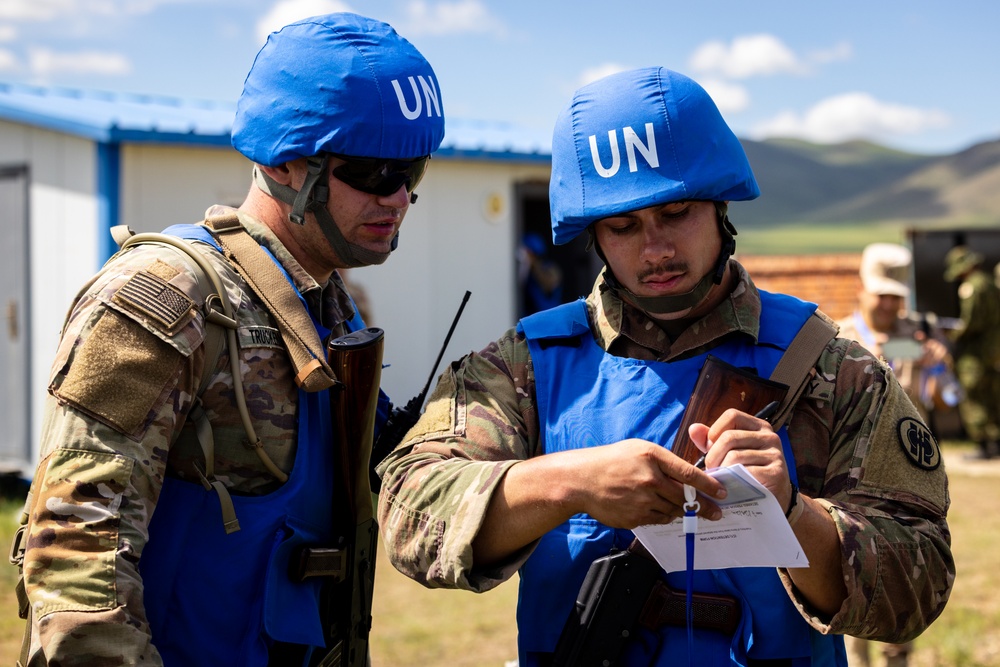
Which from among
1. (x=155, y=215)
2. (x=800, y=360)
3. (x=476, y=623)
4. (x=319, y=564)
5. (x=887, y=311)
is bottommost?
(x=476, y=623)

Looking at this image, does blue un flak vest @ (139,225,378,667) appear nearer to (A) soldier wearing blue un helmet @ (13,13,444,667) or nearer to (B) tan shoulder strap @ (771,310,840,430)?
(A) soldier wearing blue un helmet @ (13,13,444,667)

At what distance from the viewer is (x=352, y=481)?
2.46 metres

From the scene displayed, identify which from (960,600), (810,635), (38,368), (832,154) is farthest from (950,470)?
(832,154)

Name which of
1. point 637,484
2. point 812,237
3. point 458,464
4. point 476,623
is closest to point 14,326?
point 476,623

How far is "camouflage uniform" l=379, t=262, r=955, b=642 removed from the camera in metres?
1.87

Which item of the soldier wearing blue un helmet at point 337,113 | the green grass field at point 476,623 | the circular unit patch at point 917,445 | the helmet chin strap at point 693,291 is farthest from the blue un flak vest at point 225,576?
the green grass field at point 476,623

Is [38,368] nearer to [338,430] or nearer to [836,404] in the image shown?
[338,430]

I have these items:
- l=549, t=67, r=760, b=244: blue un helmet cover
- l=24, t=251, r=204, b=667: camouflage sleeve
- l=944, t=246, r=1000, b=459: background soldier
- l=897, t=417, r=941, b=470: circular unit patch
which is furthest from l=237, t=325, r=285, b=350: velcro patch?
l=944, t=246, r=1000, b=459: background soldier

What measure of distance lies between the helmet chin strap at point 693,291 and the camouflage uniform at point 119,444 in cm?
77

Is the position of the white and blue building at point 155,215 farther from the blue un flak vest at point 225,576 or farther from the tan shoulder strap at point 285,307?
the blue un flak vest at point 225,576

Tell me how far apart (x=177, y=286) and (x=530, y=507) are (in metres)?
0.87

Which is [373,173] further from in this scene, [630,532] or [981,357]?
[981,357]

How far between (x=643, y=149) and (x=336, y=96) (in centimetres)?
78

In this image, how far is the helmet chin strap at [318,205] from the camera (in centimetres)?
248
